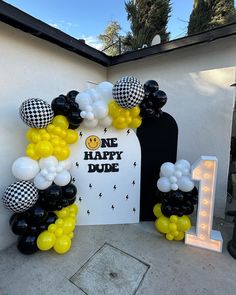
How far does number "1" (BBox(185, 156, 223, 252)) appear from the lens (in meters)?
2.09

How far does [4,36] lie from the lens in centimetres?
208

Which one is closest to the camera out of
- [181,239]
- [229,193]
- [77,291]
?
[77,291]

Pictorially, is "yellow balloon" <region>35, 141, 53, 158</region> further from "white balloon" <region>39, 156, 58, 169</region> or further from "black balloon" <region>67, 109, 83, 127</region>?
"black balloon" <region>67, 109, 83, 127</region>

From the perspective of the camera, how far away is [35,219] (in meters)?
1.97

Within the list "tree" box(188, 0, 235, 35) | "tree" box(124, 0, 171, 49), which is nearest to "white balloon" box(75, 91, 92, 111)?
"tree" box(124, 0, 171, 49)

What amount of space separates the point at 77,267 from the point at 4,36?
2975 millimetres

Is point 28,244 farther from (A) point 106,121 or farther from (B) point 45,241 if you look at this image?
(A) point 106,121

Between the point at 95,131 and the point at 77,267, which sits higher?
the point at 95,131

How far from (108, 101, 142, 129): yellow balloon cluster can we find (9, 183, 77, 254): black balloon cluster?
1.18m

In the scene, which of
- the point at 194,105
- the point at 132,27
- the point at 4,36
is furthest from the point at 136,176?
the point at 132,27

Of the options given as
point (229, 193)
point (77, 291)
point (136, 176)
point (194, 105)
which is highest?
point (194, 105)

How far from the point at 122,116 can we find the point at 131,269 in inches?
74.0

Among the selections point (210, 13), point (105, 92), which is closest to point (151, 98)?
point (105, 92)

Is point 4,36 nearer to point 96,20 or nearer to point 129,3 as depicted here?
point 129,3
